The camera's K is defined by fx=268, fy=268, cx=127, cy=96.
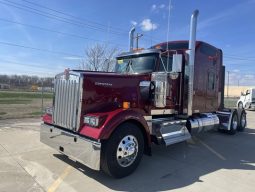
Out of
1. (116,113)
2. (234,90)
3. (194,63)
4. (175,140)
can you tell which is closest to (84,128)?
(116,113)

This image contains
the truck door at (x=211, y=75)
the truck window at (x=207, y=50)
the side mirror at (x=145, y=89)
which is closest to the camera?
the side mirror at (x=145, y=89)

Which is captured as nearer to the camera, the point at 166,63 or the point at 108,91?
the point at 108,91

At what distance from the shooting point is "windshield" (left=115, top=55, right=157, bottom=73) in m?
6.87

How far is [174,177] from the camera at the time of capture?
213 inches

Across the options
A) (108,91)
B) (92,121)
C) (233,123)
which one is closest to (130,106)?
(108,91)

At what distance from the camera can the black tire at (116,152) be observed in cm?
493

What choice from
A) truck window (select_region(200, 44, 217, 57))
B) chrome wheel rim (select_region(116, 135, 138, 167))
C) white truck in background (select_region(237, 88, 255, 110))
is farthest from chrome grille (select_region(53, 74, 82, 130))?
white truck in background (select_region(237, 88, 255, 110))

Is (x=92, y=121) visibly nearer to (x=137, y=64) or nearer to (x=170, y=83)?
(x=137, y=64)

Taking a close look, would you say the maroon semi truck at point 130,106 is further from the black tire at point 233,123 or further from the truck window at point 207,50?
the black tire at point 233,123

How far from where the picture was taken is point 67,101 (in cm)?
561

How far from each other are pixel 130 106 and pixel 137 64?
1.55 metres

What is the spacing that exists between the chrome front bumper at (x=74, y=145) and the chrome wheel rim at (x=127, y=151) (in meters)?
0.55

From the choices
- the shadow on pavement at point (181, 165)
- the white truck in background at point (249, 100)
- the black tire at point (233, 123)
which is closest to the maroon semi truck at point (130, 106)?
the shadow on pavement at point (181, 165)

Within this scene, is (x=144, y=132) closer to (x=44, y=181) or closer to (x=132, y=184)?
(x=132, y=184)
